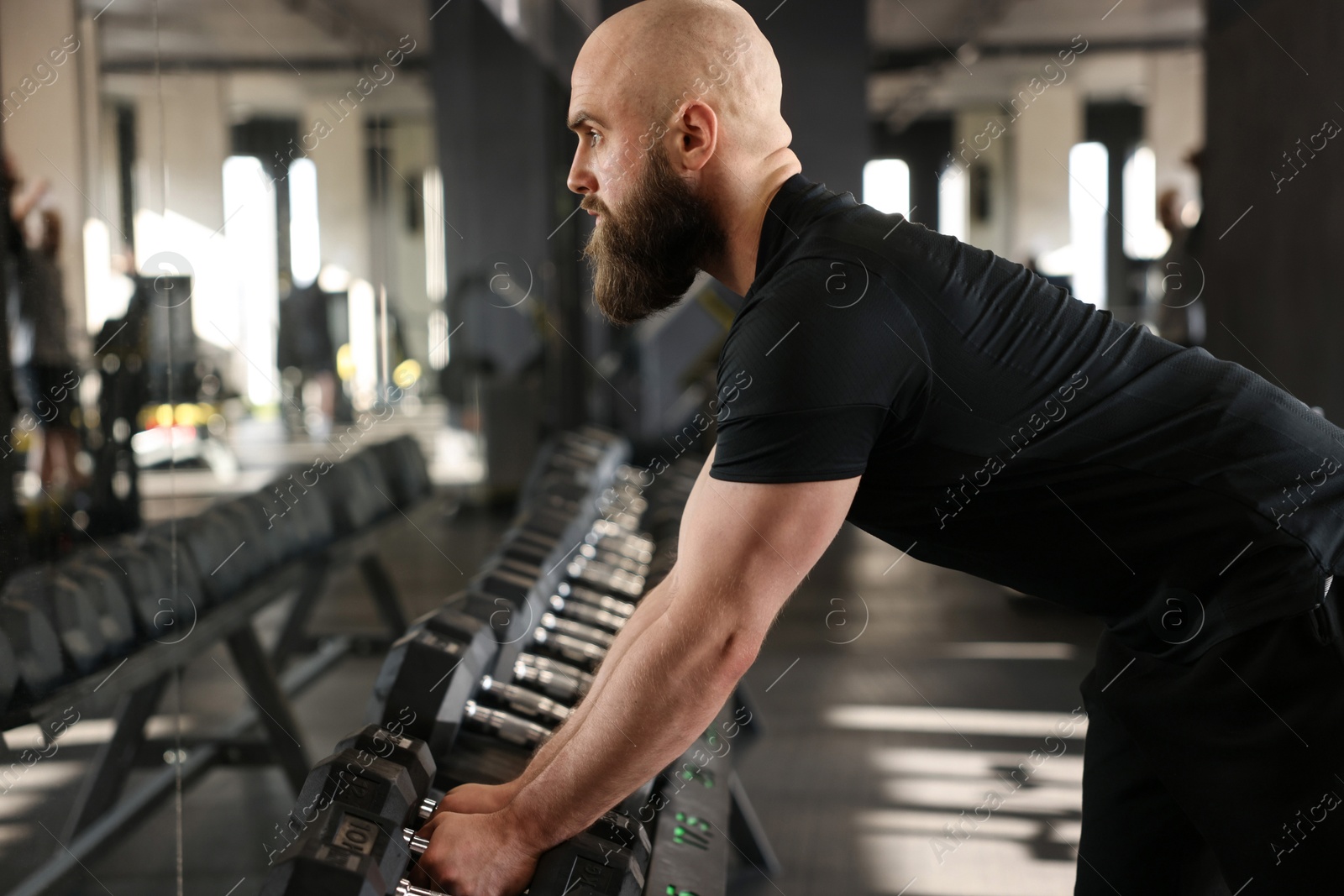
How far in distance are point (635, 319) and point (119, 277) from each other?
1359 millimetres

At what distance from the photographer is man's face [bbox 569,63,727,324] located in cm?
113

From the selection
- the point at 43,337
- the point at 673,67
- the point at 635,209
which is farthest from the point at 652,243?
the point at 43,337

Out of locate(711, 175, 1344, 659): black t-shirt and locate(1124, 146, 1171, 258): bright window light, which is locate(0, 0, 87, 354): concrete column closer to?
locate(711, 175, 1344, 659): black t-shirt

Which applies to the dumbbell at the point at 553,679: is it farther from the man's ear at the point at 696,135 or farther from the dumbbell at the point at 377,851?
the man's ear at the point at 696,135

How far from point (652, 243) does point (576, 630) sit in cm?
116

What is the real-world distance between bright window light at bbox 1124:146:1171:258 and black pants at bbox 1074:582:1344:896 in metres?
4.60

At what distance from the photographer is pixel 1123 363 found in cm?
114

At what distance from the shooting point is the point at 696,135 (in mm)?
1117

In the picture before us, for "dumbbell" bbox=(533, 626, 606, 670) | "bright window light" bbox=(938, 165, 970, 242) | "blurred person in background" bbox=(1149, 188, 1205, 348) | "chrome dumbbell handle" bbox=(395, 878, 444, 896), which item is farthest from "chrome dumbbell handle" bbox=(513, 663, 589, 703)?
"bright window light" bbox=(938, 165, 970, 242)

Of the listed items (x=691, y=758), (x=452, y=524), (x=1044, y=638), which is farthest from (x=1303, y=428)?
(x=452, y=524)

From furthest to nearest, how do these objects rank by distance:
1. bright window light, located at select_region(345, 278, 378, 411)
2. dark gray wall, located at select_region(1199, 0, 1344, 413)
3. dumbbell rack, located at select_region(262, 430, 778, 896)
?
bright window light, located at select_region(345, 278, 378, 411) < dark gray wall, located at select_region(1199, 0, 1344, 413) < dumbbell rack, located at select_region(262, 430, 778, 896)

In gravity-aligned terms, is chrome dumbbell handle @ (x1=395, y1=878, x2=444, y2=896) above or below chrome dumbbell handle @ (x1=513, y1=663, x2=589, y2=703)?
below

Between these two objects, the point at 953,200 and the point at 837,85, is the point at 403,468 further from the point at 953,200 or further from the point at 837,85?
the point at 953,200

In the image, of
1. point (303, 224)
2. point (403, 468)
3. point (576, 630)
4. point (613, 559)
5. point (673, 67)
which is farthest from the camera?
point (403, 468)
